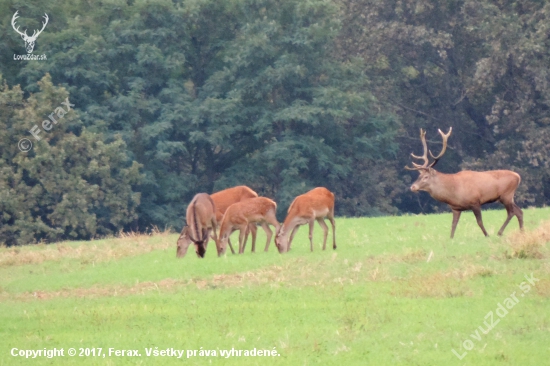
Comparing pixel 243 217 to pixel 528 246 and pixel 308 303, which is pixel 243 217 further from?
pixel 528 246

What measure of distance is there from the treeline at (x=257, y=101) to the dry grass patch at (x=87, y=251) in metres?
8.50

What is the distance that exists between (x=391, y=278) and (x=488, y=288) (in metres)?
1.60

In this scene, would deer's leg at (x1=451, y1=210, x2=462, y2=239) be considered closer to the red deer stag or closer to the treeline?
the red deer stag

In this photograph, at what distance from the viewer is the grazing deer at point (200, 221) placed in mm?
16984

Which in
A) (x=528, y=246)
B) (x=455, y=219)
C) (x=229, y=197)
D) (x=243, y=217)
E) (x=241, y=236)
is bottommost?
(x=528, y=246)

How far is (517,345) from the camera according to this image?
9.57 meters

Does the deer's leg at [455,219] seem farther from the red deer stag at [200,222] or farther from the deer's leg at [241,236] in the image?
the red deer stag at [200,222]

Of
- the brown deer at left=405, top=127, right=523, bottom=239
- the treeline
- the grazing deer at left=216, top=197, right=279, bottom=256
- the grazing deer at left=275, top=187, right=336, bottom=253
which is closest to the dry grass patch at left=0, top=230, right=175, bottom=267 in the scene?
the grazing deer at left=216, top=197, right=279, bottom=256

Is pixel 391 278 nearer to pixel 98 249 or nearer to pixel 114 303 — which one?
pixel 114 303

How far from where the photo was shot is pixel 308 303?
40.1 ft

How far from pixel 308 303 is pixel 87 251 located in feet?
31.2

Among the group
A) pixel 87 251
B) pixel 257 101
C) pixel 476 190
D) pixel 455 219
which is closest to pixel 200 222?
pixel 87 251

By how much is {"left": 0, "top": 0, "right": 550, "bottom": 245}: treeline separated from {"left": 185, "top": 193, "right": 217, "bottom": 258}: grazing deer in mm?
13771

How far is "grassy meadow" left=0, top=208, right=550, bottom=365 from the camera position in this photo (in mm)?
9852
